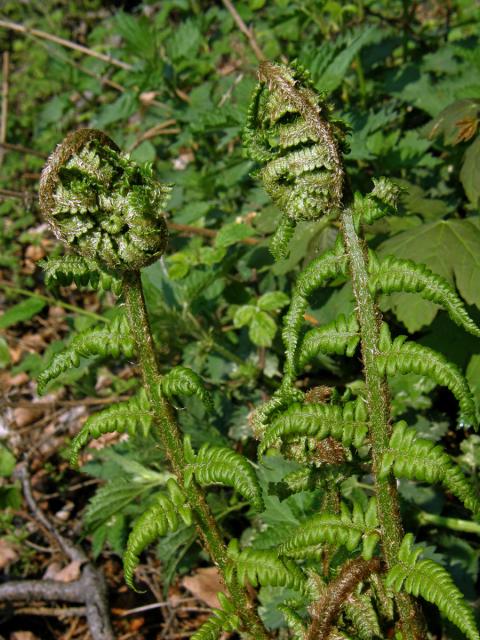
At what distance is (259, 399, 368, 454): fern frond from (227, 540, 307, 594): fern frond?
0.32 m

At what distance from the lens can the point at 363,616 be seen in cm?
162

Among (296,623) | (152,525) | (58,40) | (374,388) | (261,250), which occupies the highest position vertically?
(58,40)

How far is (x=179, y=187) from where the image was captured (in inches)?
163

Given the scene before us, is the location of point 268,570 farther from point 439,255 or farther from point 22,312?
point 22,312

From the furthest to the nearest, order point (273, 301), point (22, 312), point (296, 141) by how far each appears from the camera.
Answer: point (22, 312) → point (273, 301) → point (296, 141)

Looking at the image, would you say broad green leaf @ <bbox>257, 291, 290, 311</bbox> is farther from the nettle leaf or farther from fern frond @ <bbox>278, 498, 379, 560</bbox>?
fern frond @ <bbox>278, 498, 379, 560</bbox>

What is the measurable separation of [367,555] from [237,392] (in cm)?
185

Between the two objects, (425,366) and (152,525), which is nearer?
(425,366)

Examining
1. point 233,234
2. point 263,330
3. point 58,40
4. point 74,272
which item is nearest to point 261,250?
point 233,234

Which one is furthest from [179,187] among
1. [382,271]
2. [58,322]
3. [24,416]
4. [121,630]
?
[382,271]

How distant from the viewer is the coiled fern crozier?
4.60ft

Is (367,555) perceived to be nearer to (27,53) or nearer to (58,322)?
(58,322)

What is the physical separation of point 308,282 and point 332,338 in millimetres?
147

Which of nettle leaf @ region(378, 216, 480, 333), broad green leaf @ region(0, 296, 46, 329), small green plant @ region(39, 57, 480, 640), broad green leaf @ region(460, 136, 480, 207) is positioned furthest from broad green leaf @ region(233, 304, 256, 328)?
broad green leaf @ region(0, 296, 46, 329)
